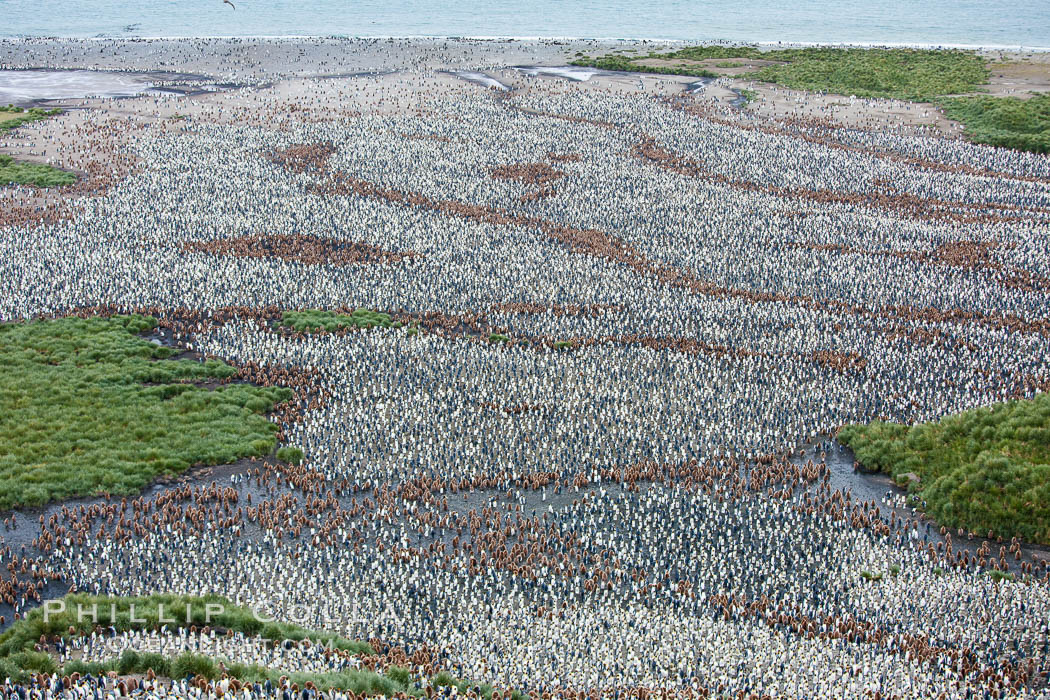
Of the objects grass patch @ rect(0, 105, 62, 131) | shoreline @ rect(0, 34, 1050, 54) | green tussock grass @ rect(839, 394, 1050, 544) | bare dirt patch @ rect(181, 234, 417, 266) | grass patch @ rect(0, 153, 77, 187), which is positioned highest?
shoreline @ rect(0, 34, 1050, 54)

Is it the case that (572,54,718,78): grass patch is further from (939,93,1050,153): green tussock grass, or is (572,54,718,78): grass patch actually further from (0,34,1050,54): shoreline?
(939,93,1050,153): green tussock grass

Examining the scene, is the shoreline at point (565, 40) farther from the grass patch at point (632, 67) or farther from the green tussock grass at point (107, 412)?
the green tussock grass at point (107, 412)

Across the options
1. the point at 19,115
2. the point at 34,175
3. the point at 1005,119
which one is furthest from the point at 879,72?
the point at 19,115

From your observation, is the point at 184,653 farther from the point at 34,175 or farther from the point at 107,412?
the point at 34,175

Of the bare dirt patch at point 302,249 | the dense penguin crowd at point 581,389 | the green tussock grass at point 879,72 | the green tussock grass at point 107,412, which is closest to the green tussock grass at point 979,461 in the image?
the dense penguin crowd at point 581,389

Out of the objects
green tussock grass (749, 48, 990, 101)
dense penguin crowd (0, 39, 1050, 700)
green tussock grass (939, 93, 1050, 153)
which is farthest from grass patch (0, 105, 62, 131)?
green tussock grass (939, 93, 1050, 153)

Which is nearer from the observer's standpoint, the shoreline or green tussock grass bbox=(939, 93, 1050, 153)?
green tussock grass bbox=(939, 93, 1050, 153)

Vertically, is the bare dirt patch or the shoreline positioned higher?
the shoreline
